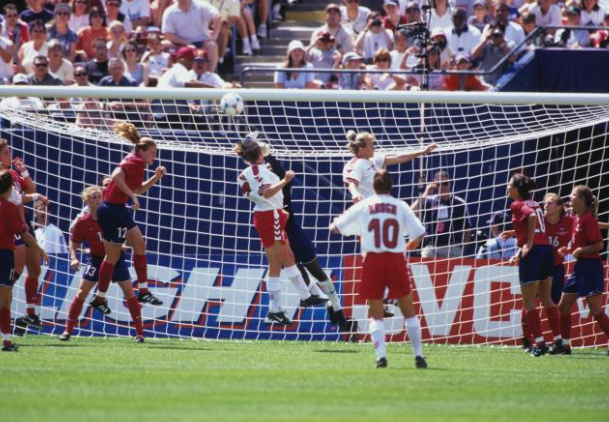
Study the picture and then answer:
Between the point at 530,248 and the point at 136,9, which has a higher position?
the point at 136,9

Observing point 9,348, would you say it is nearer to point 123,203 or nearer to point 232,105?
point 123,203

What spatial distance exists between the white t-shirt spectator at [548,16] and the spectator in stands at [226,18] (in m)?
5.37

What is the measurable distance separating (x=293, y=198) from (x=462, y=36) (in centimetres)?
493

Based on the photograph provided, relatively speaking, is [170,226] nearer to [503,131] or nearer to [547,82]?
[503,131]

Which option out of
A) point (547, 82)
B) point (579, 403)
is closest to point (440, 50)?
point (547, 82)

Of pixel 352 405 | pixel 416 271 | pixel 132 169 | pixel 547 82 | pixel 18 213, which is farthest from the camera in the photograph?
pixel 547 82

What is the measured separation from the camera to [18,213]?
42.7 ft

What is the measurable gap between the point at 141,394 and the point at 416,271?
24.3 feet

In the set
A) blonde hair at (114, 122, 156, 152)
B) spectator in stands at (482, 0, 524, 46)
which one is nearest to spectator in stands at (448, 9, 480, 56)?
spectator in stands at (482, 0, 524, 46)

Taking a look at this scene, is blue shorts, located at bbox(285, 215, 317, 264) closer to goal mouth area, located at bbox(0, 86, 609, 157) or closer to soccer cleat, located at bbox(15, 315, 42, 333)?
goal mouth area, located at bbox(0, 86, 609, 157)

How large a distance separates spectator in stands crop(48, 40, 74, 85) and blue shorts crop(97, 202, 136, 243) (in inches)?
250

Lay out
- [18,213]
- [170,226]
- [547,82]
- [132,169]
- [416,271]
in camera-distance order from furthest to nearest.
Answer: [547,82] < [170,226] < [416,271] < [132,169] < [18,213]

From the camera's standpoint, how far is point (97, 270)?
1518 centimetres

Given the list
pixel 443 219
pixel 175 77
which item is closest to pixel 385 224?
pixel 443 219
